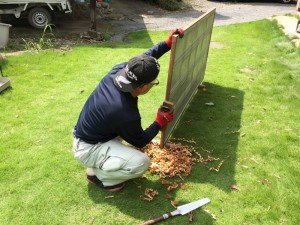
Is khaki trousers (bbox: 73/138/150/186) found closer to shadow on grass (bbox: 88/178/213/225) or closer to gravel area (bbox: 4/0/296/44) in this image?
shadow on grass (bbox: 88/178/213/225)

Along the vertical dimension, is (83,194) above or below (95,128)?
below

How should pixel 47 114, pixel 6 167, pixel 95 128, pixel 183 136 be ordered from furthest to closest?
1. pixel 47 114
2. pixel 183 136
3. pixel 6 167
4. pixel 95 128

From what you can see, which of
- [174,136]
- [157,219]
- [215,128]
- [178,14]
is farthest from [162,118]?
[178,14]

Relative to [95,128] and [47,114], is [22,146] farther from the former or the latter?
[95,128]

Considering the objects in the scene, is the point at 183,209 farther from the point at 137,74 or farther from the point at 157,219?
the point at 137,74

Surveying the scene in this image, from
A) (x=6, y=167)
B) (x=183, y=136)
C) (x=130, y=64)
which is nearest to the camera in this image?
(x=130, y=64)

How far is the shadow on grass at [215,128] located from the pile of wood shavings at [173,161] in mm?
86

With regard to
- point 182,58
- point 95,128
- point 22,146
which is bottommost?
point 22,146

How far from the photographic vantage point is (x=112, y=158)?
2994 millimetres

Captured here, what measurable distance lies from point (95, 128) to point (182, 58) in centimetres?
141

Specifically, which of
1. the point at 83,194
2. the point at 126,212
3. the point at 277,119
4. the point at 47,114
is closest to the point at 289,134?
the point at 277,119

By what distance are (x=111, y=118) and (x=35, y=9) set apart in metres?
8.28

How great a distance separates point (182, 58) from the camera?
11.7 feet

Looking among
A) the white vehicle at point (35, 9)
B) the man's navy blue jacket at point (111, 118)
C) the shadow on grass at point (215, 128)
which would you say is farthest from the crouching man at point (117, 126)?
the white vehicle at point (35, 9)
